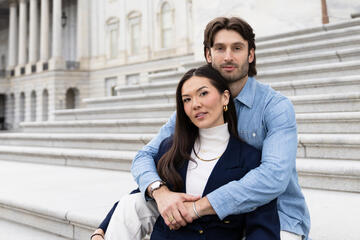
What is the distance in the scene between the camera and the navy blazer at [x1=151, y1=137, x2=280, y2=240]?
1.33 m

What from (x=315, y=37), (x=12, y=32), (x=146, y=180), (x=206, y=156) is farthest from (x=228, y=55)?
(x=12, y=32)

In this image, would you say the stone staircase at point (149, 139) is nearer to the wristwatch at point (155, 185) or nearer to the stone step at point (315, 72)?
the stone step at point (315, 72)

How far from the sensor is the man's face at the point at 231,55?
1574 millimetres

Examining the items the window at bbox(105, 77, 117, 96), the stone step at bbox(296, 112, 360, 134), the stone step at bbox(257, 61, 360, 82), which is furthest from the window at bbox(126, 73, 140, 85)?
the stone step at bbox(296, 112, 360, 134)

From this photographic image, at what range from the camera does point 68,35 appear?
29594 mm

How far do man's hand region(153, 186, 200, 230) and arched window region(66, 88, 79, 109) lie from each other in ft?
89.0

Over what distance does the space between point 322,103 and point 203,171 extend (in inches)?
109

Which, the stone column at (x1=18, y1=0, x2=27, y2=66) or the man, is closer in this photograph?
the man

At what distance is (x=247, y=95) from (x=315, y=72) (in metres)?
3.50

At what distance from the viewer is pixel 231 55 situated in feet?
5.14

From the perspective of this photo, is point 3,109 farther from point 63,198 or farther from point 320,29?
point 63,198

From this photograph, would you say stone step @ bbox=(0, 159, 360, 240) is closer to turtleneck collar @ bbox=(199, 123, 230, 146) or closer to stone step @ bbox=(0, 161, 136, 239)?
stone step @ bbox=(0, 161, 136, 239)

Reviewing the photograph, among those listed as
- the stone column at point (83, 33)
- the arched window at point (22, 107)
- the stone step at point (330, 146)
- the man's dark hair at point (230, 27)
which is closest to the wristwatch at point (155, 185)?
the man's dark hair at point (230, 27)

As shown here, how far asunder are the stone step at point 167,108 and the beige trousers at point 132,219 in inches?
111
